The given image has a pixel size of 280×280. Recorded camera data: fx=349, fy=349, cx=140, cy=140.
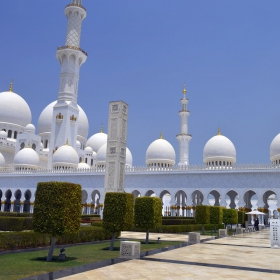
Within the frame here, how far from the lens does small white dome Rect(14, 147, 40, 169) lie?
1479 inches

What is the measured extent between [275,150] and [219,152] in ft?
15.8

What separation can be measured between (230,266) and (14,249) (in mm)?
6255

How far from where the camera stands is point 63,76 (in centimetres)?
3634

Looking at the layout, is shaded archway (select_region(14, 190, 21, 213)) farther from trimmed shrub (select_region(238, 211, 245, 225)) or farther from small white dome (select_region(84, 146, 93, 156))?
trimmed shrub (select_region(238, 211, 245, 225))

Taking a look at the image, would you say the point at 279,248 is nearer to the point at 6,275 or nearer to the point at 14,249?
the point at 14,249

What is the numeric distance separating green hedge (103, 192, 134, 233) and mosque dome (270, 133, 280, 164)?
21.7 m

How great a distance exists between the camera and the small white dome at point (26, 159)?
37562mm

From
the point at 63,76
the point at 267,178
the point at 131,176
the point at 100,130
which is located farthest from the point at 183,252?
the point at 100,130

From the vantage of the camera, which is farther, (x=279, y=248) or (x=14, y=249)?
(x=279, y=248)

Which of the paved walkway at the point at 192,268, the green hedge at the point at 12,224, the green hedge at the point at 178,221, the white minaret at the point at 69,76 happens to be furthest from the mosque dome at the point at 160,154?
the paved walkway at the point at 192,268

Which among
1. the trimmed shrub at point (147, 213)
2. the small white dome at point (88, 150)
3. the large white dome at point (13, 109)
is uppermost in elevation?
the large white dome at point (13, 109)

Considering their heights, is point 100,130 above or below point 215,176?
above

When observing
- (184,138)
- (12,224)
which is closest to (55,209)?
(12,224)

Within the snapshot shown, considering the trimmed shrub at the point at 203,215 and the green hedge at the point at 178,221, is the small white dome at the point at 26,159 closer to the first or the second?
the green hedge at the point at 178,221
